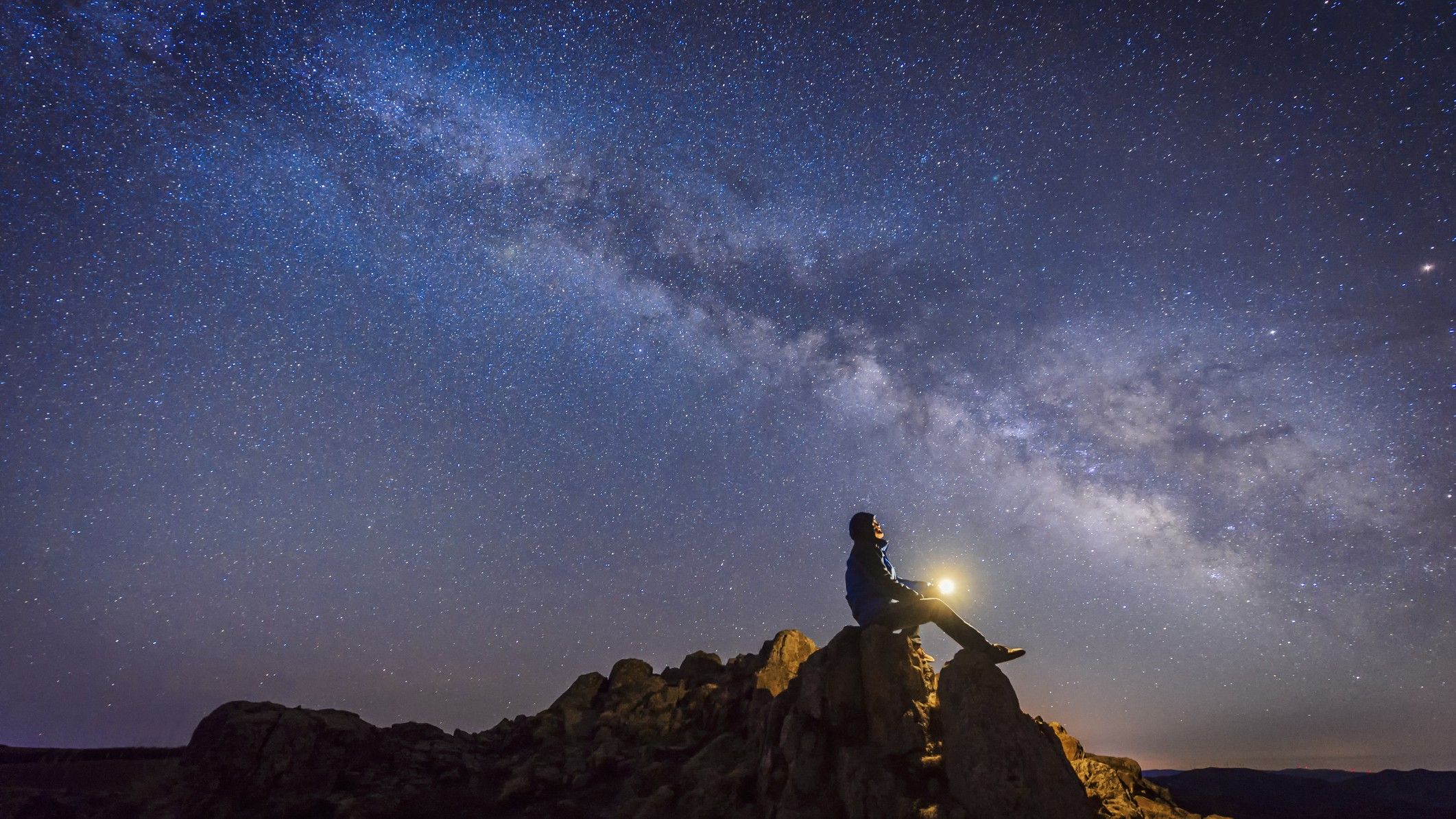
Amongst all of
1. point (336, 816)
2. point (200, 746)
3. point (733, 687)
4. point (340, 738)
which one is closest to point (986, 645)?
point (733, 687)

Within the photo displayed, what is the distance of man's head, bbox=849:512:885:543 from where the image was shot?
45.0 ft

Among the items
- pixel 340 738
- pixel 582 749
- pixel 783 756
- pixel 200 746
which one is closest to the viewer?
pixel 783 756

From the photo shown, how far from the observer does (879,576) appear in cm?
1400

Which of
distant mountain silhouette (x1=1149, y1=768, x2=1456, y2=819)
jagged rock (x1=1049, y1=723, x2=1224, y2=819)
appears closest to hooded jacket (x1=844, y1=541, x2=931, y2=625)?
jagged rock (x1=1049, y1=723, x2=1224, y2=819)

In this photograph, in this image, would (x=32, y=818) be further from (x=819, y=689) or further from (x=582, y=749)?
(x=819, y=689)

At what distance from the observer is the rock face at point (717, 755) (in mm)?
11805

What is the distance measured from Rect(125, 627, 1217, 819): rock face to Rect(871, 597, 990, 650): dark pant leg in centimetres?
39

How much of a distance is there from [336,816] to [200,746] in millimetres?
5749

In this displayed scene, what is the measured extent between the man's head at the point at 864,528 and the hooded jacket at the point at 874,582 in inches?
4.5

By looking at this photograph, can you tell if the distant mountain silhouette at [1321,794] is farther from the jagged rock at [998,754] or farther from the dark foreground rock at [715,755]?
the jagged rock at [998,754]

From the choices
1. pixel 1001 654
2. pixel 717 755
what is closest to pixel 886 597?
pixel 1001 654

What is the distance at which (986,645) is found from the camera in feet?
41.7

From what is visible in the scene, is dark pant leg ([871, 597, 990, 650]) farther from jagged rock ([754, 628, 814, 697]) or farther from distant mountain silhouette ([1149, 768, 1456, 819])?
distant mountain silhouette ([1149, 768, 1456, 819])

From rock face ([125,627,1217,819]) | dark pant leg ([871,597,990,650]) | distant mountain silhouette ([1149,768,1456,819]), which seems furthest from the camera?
distant mountain silhouette ([1149,768,1456,819])
